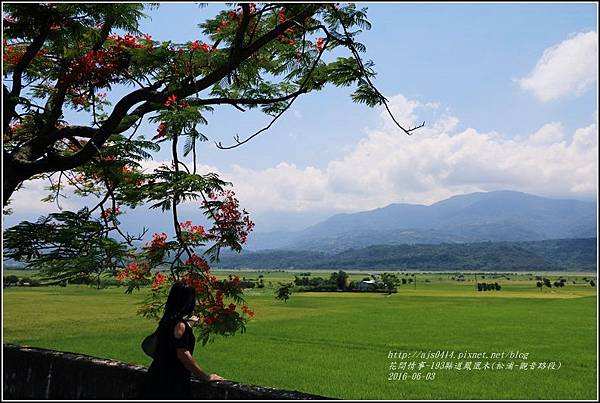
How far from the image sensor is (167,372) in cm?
411

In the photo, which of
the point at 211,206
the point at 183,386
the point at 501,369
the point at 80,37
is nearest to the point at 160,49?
the point at 80,37

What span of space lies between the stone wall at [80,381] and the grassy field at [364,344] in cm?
737

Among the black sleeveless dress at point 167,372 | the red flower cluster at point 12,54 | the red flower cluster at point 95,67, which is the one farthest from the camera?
the red flower cluster at point 12,54

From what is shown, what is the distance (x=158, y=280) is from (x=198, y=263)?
0.73 metres

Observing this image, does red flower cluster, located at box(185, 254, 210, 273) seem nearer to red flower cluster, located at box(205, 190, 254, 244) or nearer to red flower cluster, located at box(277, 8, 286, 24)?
red flower cluster, located at box(205, 190, 254, 244)

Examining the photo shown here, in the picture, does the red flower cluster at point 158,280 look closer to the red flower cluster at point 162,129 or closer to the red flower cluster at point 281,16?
the red flower cluster at point 162,129

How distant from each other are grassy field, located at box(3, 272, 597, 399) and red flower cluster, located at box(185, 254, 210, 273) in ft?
21.9

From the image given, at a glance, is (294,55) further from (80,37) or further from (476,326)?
(476,326)

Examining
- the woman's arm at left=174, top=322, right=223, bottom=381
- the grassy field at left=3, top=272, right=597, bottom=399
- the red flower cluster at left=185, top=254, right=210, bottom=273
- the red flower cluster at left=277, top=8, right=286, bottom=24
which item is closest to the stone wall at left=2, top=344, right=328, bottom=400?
the woman's arm at left=174, top=322, right=223, bottom=381

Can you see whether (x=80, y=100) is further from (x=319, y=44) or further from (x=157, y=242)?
(x=319, y=44)

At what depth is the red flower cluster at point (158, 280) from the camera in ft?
21.7

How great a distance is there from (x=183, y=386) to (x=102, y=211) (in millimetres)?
3536

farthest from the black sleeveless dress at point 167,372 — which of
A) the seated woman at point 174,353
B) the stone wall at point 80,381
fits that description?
the stone wall at point 80,381

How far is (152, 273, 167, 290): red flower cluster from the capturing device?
21.7 feet
